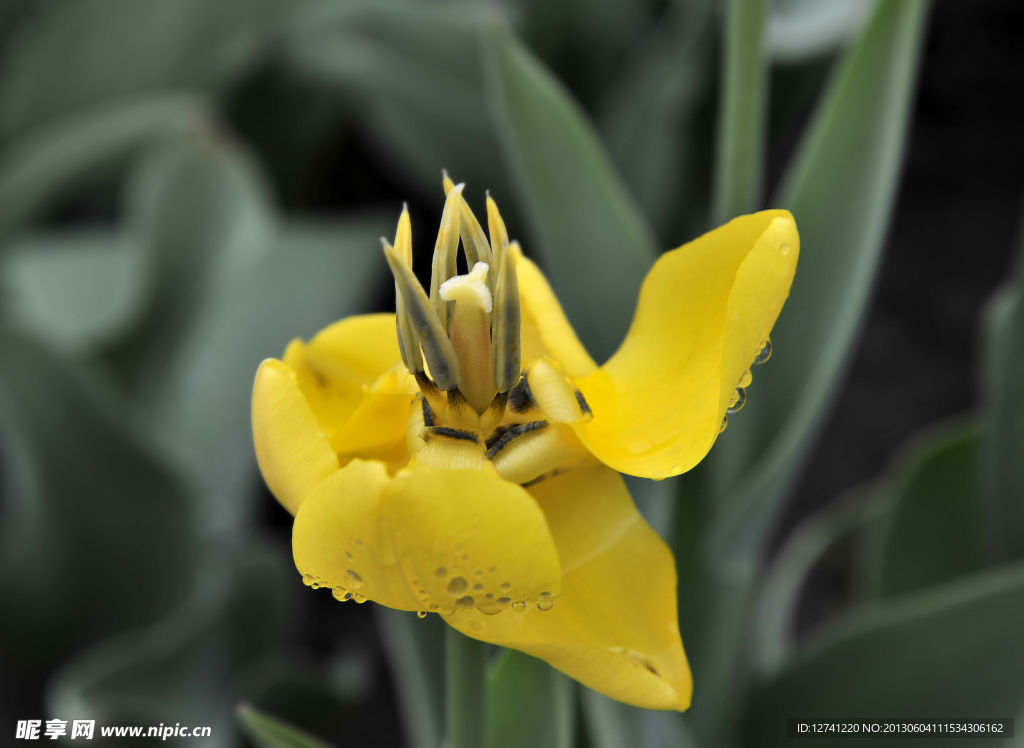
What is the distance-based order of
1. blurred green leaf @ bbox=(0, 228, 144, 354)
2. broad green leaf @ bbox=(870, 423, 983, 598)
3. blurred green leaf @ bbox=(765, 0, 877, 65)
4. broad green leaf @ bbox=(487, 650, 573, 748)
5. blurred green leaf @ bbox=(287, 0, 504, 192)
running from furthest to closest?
blurred green leaf @ bbox=(287, 0, 504, 192) < blurred green leaf @ bbox=(0, 228, 144, 354) < blurred green leaf @ bbox=(765, 0, 877, 65) < broad green leaf @ bbox=(870, 423, 983, 598) < broad green leaf @ bbox=(487, 650, 573, 748)

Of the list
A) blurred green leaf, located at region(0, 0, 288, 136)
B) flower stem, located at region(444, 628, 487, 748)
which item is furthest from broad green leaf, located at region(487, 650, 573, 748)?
blurred green leaf, located at region(0, 0, 288, 136)

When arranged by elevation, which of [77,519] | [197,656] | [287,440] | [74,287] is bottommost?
[197,656]

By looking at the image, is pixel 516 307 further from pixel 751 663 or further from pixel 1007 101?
pixel 1007 101

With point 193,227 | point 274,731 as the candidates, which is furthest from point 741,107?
point 193,227

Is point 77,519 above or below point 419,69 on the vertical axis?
below

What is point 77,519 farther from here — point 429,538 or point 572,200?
point 429,538

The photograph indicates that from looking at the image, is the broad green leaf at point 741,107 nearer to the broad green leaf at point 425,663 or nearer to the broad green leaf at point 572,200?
the broad green leaf at point 572,200

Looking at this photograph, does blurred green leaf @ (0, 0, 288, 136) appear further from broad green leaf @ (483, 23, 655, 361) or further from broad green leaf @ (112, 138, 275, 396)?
broad green leaf @ (483, 23, 655, 361)

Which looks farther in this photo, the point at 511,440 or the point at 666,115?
the point at 666,115

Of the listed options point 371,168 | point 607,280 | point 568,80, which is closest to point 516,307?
point 607,280
